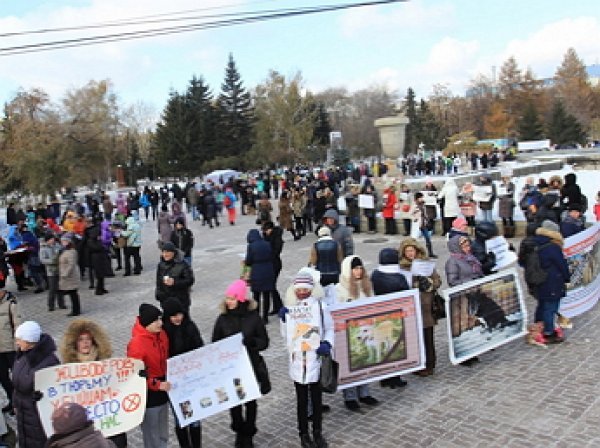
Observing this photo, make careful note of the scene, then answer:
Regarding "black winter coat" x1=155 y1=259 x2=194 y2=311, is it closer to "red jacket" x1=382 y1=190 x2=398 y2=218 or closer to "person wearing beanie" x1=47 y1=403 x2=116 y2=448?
"person wearing beanie" x1=47 y1=403 x2=116 y2=448

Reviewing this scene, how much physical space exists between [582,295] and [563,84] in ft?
270

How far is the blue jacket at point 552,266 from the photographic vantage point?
22.9 ft

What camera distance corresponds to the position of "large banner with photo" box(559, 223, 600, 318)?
8.02 m

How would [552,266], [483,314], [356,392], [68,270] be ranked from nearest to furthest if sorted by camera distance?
1. [356,392]
2. [483,314]
3. [552,266]
4. [68,270]

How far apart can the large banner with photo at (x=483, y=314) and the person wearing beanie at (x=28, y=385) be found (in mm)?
4347

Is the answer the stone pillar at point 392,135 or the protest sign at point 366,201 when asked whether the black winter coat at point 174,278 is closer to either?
the protest sign at point 366,201

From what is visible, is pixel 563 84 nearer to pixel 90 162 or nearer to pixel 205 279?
pixel 90 162

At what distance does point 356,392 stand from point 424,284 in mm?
1476

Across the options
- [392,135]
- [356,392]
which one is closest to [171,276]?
[356,392]

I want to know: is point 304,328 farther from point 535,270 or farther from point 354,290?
point 535,270

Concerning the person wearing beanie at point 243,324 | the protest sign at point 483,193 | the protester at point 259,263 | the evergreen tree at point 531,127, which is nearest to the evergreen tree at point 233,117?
the evergreen tree at point 531,127

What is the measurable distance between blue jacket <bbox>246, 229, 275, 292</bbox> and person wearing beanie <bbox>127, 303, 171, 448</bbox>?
4295 millimetres

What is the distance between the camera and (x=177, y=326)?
4.86 meters

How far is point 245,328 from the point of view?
5.05 m
